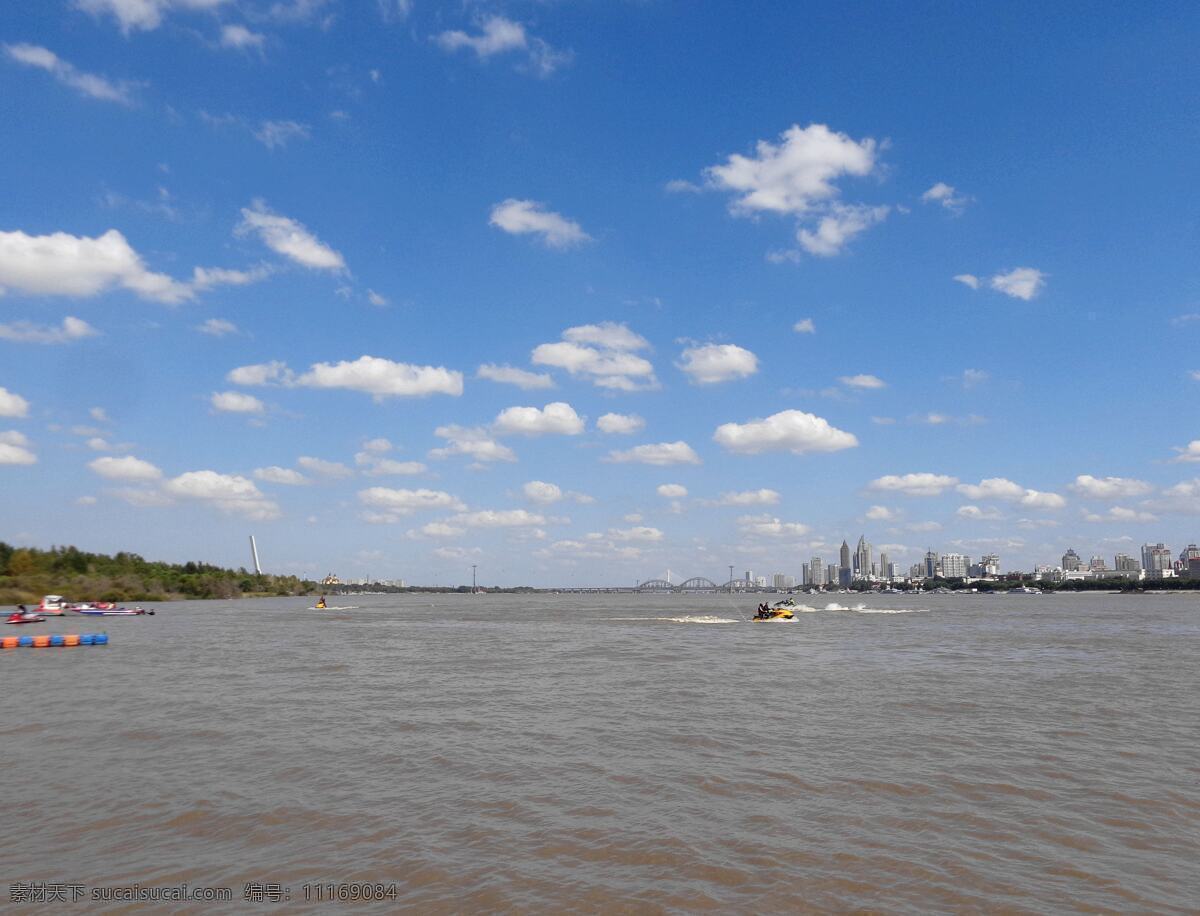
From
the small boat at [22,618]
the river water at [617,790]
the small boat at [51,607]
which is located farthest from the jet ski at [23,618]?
the river water at [617,790]

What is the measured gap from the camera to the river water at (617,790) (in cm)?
1044

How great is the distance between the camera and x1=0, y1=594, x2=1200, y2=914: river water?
10438 millimetres

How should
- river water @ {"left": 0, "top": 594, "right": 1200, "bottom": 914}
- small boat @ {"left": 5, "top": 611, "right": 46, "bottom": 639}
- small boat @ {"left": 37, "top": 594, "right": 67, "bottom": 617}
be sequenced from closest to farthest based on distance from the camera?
1. river water @ {"left": 0, "top": 594, "right": 1200, "bottom": 914}
2. small boat @ {"left": 5, "top": 611, "right": 46, "bottom": 639}
3. small boat @ {"left": 37, "top": 594, "right": 67, "bottom": 617}

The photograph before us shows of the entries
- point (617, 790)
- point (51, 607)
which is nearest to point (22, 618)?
point (51, 607)

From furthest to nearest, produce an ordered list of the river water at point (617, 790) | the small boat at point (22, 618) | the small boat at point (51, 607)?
the small boat at point (51, 607)
the small boat at point (22, 618)
the river water at point (617, 790)

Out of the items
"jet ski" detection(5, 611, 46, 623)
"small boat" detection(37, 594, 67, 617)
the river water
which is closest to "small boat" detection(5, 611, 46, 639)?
"jet ski" detection(5, 611, 46, 623)

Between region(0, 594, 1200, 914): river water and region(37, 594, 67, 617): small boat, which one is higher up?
region(0, 594, 1200, 914): river water

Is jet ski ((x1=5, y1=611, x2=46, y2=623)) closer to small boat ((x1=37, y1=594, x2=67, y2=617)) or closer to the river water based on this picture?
Result: small boat ((x1=37, y1=594, x2=67, y2=617))

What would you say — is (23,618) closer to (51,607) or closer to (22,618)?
(22,618)

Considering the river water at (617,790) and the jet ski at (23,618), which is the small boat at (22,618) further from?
the river water at (617,790)

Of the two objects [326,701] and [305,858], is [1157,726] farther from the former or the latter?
[326,701]

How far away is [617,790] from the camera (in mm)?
14633

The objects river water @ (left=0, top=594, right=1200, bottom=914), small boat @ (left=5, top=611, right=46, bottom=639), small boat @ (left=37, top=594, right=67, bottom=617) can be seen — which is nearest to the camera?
river water @ (left=0, top=594, right=1200, bottom=914)

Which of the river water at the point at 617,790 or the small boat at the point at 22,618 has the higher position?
the river water at the point at 617,790
